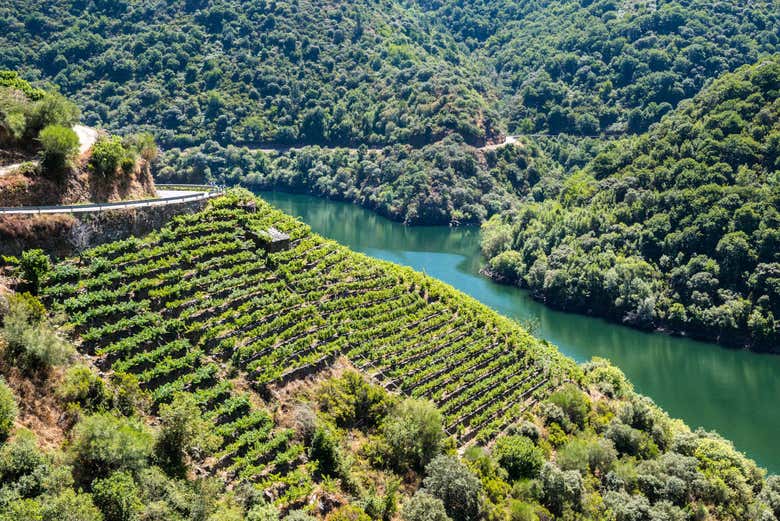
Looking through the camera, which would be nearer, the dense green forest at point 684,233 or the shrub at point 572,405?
the shrub at point 572,405

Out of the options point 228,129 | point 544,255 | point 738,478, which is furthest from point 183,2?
point 738,478

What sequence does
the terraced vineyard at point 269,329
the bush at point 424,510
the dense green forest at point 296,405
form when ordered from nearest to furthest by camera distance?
the dense green forest at point 296,405 → the bush at point 424,510 → the terraced vineyard at point 269,329

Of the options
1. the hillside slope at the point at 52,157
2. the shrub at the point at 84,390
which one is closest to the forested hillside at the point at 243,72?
the hillside slope at the point at 52,157

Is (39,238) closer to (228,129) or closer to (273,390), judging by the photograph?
(273,390)

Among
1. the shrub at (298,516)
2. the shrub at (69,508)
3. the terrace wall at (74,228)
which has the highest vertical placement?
the terrace wall at (74,228)

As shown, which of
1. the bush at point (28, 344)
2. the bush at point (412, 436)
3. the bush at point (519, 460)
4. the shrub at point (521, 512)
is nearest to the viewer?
the bush at point (28, 344)

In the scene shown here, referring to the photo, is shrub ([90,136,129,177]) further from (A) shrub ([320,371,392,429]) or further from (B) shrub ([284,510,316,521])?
(B) shrub ([284,510,316,521])

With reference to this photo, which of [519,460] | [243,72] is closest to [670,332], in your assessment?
[519,460]

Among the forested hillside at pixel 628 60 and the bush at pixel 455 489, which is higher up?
the forested hillside at pixel 628 60

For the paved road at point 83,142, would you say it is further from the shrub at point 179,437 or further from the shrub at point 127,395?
the shrub at point 179,437
